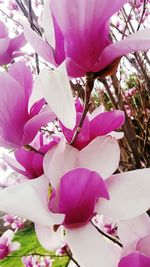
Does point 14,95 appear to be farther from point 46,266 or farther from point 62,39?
→ point 46,266

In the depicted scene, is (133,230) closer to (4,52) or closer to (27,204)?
(27,204)

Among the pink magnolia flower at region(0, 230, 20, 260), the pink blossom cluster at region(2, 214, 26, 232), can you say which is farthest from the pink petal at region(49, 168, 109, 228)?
the pink blossom cluster at region(2, 214, 26, 232)

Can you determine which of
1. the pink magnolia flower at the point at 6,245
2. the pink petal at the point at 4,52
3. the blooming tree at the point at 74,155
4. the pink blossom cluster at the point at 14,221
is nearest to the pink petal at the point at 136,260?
the blooming tree at the point at 74,155

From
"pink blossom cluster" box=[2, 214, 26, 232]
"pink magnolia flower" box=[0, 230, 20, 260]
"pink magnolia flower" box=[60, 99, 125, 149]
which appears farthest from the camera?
"pink blossom cluster" box=[2, 214, 26, 232]

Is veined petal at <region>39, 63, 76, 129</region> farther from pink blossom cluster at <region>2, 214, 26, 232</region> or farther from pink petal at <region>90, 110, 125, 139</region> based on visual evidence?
pink blossom cluster at <region>2, 214, 26, 232</region>

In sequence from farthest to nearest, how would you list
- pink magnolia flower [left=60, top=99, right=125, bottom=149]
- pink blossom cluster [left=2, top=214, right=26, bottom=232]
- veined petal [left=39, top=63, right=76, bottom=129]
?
1. pink blossom cluster [left=2, top=214, right=26, bottom=232]
2. pink magnolia flower [left=60, top=99, right=125, bottom=149]
3. veined petal [left=39, top=63, right=76, bottom=129]

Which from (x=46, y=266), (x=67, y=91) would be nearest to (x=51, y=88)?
(x=67, y=91)

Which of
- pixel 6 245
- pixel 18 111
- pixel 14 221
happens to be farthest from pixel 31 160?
pixel 14 221

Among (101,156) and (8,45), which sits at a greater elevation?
(8,45)
